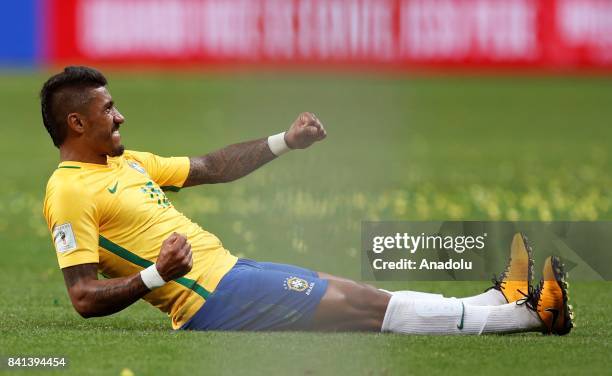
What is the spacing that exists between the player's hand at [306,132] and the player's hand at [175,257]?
1.40 meters

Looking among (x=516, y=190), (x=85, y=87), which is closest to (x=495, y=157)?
(x=516, y=190)

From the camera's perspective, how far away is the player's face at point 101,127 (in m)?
8.80

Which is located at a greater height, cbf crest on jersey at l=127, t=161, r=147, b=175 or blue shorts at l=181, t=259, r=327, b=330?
cbf crest on jersey at l=127, t=161, r=147, b=175

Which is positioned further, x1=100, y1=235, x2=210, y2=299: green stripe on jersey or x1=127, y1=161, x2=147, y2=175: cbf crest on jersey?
x1=127, y1=161, x2=147, y2=175: cbf crest on jersey

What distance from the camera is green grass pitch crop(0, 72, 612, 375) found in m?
8.27

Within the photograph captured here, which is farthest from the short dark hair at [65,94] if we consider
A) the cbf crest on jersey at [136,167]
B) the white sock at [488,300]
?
the white sock at [488,300]

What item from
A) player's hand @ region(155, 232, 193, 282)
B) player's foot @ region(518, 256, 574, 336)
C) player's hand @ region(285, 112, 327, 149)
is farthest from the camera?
player's hand @ region(285, 112, 327, 149)

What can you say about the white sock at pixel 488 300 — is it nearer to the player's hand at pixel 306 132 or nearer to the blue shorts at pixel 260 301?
the blue shorts at pixel 260 301

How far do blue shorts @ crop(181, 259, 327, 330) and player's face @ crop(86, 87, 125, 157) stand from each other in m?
0.97

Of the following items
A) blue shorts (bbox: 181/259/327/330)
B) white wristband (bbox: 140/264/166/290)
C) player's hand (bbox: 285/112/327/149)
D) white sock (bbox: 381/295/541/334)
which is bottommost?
white sock (bbox: 381/295/541/334)

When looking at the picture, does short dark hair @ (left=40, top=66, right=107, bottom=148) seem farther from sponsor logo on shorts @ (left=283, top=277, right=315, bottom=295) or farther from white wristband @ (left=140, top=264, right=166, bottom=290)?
sponsor logo on shorts @ (left=283, top=277, right=315, bottom=295)

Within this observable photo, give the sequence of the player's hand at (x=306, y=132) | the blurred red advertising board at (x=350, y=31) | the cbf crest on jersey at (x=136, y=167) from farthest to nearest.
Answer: the blurred red advertising board at (x=350, y=31)
the player's hand at (x=306, y=132)
the cbf crest on jersey at (x=136, y=167)

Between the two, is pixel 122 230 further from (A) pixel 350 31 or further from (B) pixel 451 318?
(A) pixel 350 31

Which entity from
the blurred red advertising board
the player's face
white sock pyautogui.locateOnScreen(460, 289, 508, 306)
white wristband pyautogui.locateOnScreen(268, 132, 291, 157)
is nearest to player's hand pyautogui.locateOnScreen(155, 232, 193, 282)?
the player's face
